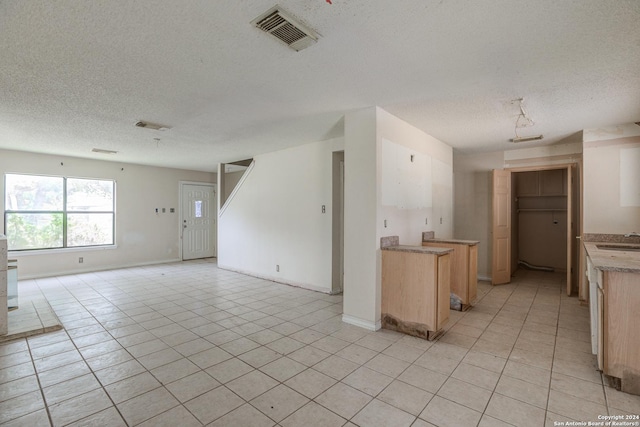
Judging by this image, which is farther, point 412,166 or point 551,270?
point 551,270

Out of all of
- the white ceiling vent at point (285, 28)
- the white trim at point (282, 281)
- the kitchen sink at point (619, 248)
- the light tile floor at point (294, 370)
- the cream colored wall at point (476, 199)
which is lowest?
the light tile floor at point (294, 370)

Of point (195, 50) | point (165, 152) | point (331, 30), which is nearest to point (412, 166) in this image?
point (331, 30)

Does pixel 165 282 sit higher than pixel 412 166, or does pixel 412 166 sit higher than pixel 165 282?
pixel 412 166

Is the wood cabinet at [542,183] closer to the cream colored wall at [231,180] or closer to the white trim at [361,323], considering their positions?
the white trim at [361,323]

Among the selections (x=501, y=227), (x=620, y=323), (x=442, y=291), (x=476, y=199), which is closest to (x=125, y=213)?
(x=442, y=291)

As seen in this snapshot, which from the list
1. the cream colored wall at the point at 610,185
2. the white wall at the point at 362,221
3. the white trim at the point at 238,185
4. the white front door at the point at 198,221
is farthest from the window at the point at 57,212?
the cream colored wall at the point at 610,185

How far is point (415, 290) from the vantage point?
3227 mm

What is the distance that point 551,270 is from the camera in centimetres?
669

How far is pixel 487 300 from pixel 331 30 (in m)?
4.36

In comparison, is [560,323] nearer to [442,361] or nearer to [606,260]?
[606,260]

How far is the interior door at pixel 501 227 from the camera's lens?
18.0 ft

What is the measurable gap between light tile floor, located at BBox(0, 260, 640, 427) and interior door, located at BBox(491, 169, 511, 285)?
49.2 inches

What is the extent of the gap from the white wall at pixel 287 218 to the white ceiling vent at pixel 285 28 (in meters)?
2.74

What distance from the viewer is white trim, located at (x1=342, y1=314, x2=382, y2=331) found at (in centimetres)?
339
